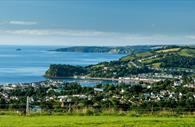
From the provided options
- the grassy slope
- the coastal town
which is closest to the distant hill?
the grassy slope

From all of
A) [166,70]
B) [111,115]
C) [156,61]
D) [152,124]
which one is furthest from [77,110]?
[156,61]

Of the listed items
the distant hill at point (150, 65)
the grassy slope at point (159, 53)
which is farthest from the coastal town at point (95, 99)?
the grassy slope at point (159, 53)

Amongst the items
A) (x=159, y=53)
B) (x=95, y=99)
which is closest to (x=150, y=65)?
(x=159, y=53)

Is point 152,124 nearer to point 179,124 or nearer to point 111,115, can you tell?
point 179,124

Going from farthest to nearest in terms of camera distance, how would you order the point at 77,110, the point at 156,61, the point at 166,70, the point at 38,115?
the point at 156,61
the point at 166,70
the point at 77,110
the point at 38,115

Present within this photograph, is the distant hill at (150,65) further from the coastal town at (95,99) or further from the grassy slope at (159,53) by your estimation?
the coastal town at (95,99)

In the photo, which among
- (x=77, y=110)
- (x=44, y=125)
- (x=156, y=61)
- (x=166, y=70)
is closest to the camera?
(x=44, y=125)

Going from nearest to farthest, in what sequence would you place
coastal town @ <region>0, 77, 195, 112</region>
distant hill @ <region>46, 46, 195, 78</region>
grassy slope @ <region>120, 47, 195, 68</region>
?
coastal town @ <region>0, 77, 195, 112</region>, distant hill @ <region>46, 46, 195, 78</region>, grassy slope @ <region>120, 47, 195, 68</region>

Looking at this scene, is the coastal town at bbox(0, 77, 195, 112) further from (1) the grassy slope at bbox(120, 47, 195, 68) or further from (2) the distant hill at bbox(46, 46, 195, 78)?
(1) the grassy slope at bbox(120, 47, 195, 68)
